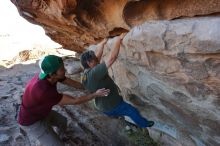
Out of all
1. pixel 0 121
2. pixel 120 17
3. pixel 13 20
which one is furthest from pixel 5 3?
pixel 120 17

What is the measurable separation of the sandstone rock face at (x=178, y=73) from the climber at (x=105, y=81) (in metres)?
0.28

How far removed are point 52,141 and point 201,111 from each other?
2013 millimetres

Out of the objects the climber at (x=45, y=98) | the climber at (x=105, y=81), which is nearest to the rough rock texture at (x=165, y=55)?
the climber at (x=105, y=81)

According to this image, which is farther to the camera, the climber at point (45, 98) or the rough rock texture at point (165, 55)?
the climber at point (45, 98)

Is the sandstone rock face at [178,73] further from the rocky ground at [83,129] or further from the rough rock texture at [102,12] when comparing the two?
the rocky ground at [83,129]

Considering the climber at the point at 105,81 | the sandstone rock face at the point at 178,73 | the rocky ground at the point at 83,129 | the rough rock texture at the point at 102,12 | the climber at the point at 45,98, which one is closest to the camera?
the sandstone rock face at the point at 178,73

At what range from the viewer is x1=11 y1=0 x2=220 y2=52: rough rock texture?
357 cm

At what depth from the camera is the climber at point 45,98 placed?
3.70 m

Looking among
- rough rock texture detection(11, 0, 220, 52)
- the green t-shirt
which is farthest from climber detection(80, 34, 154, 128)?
rough rock texture detection(11, 0, 220, 52)

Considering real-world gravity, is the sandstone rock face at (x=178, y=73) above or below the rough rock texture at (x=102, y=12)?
below

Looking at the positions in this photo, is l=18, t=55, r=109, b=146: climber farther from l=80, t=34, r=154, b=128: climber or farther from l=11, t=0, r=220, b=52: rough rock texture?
l=11, t=0, r=220, b=52: rough rock texture

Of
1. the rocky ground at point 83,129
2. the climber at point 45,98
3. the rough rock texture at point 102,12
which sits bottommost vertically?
the rocky ground at point 83,129

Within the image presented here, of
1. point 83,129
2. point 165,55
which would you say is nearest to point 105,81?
point 165,55

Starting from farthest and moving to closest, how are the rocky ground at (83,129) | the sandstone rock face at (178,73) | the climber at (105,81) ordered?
1. the rocky ground at (83,129)
2. the climber at (105,81)
3. the sandstone rock face at (178,73)
